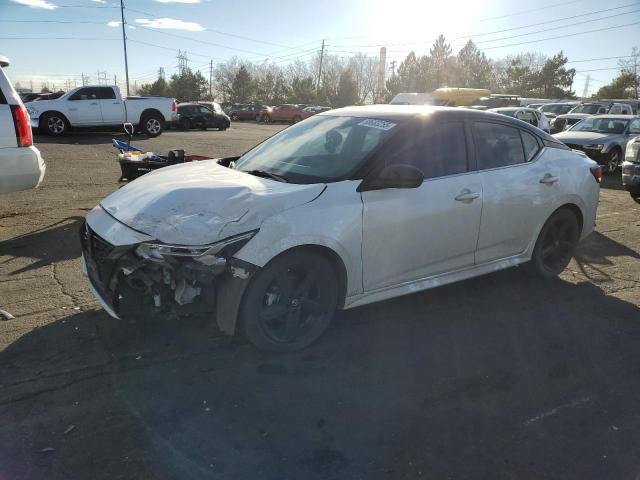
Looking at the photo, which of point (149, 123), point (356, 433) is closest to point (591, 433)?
point (356, 433)

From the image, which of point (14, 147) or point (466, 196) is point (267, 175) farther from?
point (14, 147)

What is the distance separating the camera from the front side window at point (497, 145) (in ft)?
14.3

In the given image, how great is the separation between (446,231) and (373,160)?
834mm

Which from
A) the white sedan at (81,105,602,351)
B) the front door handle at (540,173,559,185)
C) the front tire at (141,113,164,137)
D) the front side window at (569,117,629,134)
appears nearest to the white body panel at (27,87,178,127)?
the front tire at (141,113,164,137)

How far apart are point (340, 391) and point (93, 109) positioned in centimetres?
1939

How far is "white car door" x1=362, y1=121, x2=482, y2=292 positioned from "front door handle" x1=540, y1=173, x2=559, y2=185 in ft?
2.91

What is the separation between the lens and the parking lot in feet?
8.18

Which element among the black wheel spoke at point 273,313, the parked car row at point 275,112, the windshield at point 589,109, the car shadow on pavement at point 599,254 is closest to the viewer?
the black wheel spoke at point 273,313

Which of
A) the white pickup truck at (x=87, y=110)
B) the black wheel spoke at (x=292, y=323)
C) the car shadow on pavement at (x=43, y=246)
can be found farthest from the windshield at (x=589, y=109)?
the black wheel spoke at (x=292, y=323)

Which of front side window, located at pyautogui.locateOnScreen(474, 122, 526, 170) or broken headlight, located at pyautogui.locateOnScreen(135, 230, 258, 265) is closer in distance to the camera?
broken headlight, located at pyautogui.locateOnScreen(135, 230, 258, 265)

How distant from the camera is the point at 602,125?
14.1 metres

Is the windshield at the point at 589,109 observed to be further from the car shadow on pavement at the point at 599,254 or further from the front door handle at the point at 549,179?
the front door handle at the point at 549,179

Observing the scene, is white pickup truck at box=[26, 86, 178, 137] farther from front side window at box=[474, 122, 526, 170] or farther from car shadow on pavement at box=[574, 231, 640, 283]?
front side window at box=[474, 122, 526, 170]

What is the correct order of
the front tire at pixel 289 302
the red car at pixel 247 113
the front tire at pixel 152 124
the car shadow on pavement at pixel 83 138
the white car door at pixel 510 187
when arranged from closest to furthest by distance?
the front tire at pixel 289 302 → the white car door at pixel 510 187 → the car shadow on pavement at pixel 83 138 → the front tire at pixel 152 124 → the red car at pixel 247 113
